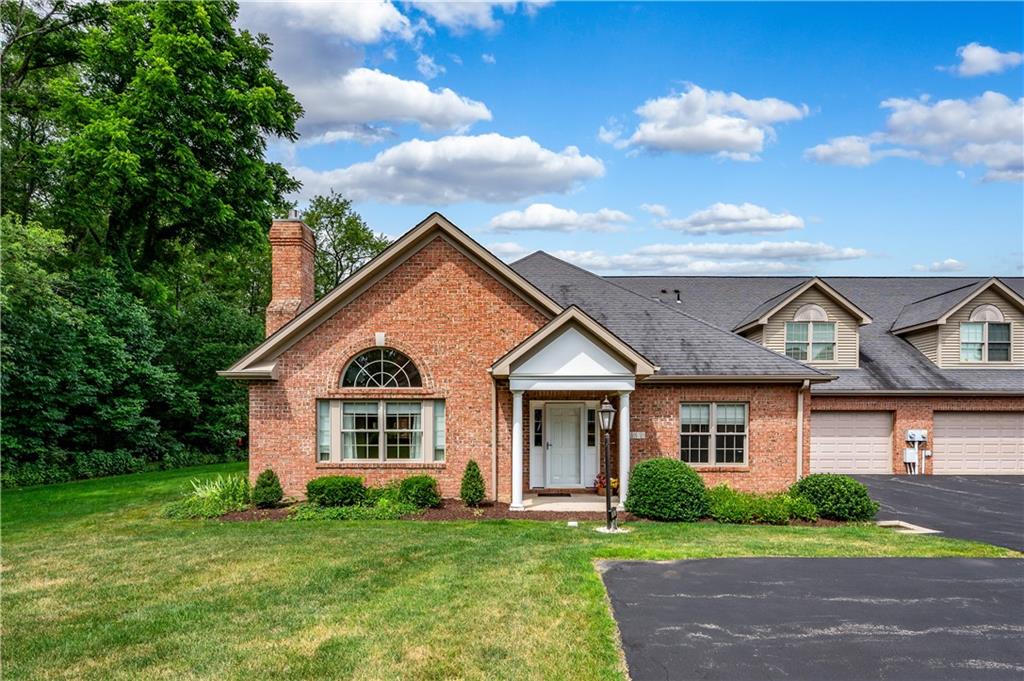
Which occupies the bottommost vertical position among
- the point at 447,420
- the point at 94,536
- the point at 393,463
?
the point at 94,536

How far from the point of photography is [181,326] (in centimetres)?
2848

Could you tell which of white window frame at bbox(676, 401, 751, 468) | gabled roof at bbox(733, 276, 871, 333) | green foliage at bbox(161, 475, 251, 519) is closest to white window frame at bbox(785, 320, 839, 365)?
gabled roof at bbox(733, 276, 871, 333)

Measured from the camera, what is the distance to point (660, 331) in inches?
658

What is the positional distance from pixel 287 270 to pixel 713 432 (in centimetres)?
1186

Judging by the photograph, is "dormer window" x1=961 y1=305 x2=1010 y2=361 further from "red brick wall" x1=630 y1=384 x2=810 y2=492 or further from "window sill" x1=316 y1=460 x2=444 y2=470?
"window sill" x1=316 y1=460 x2=444 y2=470

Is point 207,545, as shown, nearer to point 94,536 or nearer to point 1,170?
point 94,536

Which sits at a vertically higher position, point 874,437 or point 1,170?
point 1,170

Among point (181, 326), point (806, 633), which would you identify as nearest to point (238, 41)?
point (181, 326)

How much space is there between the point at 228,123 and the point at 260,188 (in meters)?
3.00

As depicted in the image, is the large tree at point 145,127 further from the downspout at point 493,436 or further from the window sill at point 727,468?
the window sill at point 727,468

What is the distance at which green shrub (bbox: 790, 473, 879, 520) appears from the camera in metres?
13.0

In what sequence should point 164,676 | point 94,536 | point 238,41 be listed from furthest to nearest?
point 238,41
point 94,536
point 164,676

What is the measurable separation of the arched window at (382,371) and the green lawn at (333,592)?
3537 millimetres

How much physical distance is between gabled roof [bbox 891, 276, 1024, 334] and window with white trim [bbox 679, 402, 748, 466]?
1121 centimetres
